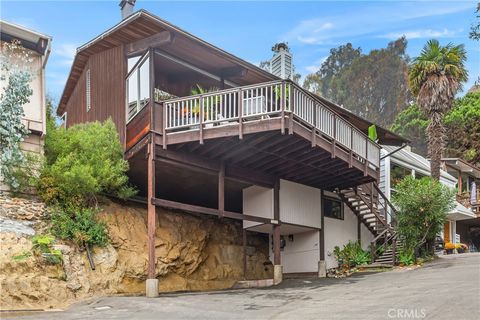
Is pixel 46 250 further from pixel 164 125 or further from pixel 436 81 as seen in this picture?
pixel 436 81

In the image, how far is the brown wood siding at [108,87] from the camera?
56.5ft

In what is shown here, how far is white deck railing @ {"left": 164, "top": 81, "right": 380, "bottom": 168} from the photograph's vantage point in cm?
1418

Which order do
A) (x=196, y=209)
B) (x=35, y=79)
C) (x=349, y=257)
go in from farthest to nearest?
1. (x=349, y=257)
2. (x=35, y=79)
3. (x=196, y=209)

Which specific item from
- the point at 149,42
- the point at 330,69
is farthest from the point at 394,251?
the point at 330,69

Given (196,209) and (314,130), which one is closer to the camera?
(314,130)

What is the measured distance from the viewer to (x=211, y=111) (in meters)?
14.7

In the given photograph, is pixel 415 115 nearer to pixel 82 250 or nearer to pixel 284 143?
pixel 284 143

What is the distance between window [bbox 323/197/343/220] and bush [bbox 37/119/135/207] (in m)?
7.98

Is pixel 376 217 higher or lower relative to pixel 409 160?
lower

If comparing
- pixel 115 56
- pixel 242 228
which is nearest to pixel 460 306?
pixel 242 228

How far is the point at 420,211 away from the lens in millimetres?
18500

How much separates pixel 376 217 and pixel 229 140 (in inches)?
349

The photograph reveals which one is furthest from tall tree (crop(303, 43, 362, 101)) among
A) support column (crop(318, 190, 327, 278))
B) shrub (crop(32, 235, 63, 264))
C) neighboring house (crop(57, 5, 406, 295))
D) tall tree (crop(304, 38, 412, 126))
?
shrub (crop(32, 235, 63, 264))

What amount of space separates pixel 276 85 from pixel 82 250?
6.45 meters
